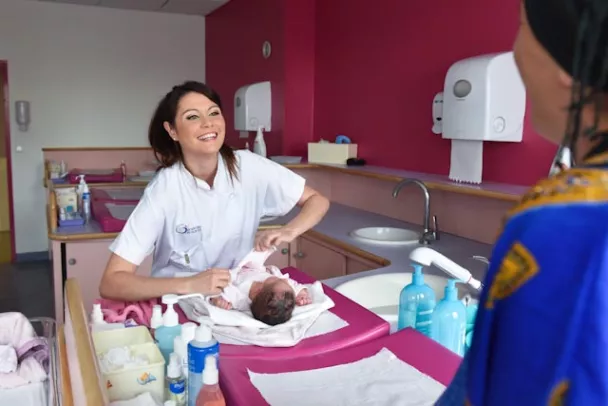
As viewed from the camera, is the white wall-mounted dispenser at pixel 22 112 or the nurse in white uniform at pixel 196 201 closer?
the nurse in white uniform at pixel 196 201

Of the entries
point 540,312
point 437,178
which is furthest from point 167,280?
point 437,178

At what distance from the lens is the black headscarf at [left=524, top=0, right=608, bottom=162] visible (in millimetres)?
427

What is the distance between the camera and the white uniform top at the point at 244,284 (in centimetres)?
157

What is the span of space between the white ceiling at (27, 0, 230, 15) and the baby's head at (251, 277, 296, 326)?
475 centimetres

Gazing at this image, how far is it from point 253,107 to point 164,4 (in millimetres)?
2095

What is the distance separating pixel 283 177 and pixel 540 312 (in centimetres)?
183

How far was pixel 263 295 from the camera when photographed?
4.91 ft

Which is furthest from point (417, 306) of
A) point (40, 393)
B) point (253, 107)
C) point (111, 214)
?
point (253, 107)

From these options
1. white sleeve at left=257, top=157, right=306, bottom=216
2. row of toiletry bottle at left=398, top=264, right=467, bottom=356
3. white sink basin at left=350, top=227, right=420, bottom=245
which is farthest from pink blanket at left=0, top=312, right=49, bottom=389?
white sink basin at left=350, top=227, right=420, bottom=245

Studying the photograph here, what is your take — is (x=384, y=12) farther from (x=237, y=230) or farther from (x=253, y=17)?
(x=237, y=230)

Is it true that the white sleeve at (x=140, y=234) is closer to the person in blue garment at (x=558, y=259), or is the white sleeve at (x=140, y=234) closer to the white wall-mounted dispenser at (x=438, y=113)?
the person in blue garment at (x=558, y=259)

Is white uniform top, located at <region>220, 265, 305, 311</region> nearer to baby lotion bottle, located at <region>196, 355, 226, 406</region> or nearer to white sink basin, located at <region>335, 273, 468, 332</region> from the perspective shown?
white sink basin, located at <region>335, 273, 468, 332</region>

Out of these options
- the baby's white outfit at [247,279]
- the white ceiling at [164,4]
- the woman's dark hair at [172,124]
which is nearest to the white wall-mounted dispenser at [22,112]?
the white ceiling at [164,4]

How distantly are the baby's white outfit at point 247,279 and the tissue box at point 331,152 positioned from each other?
2.12 meters
